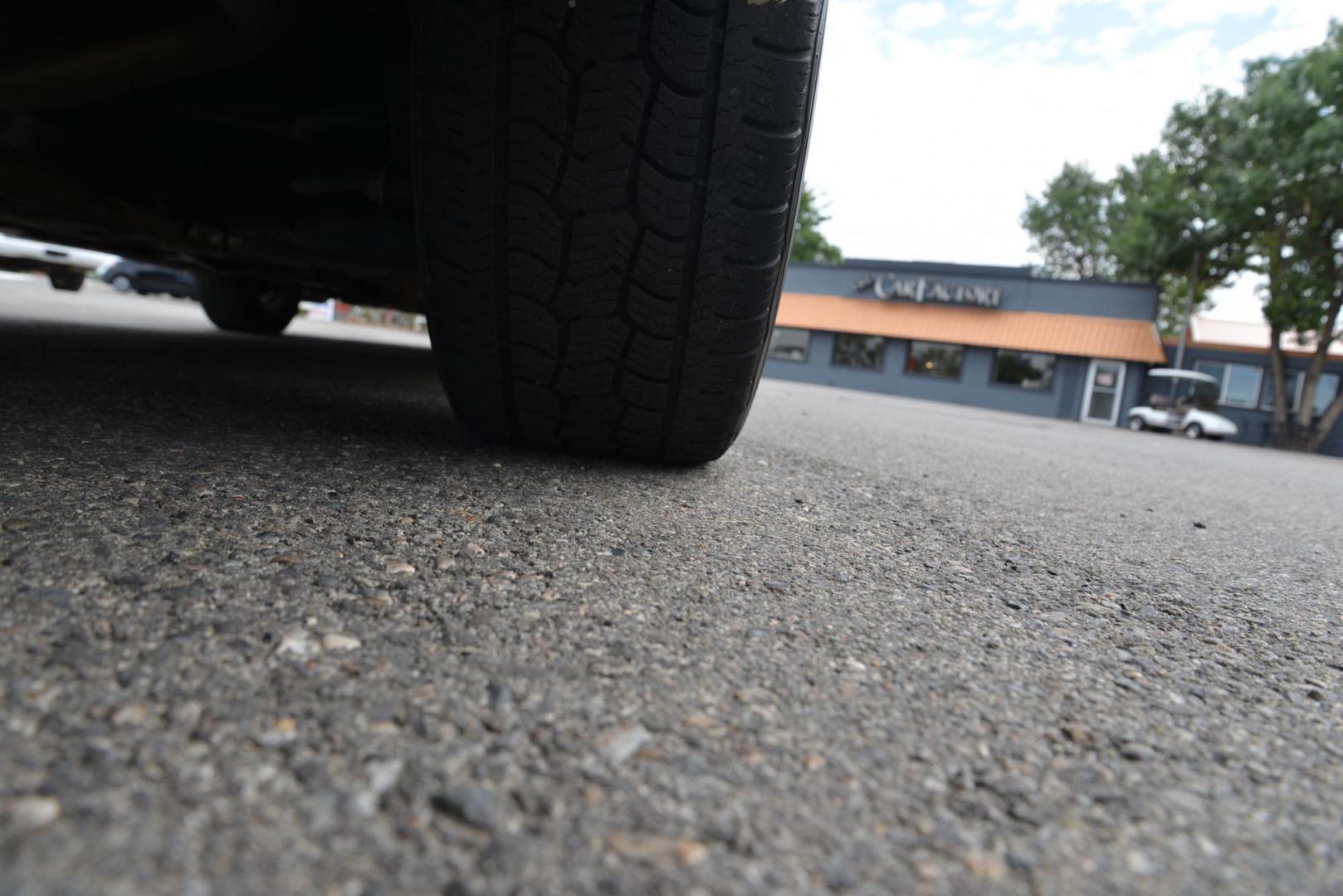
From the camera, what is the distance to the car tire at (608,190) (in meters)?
1.14

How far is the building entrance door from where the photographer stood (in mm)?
20469

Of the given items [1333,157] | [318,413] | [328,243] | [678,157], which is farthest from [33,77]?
[1333,157]

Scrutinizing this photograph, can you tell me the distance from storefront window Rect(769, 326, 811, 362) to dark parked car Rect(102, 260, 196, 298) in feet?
51.6

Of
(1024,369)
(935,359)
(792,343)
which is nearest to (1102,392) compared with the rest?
(1024,369)

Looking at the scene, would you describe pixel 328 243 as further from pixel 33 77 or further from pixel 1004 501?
pixel 1004 501

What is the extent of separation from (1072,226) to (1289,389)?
16.7 metres

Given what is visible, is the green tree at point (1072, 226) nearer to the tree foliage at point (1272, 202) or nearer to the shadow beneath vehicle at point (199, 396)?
the tree foliage at point (1272, 202)

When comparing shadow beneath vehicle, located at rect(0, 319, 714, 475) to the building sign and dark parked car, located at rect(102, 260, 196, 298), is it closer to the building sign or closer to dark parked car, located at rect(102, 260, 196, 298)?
dark parked car, located at rect(102, 260, 196, 298)

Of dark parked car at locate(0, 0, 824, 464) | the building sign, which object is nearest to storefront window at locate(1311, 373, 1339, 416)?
the building sign

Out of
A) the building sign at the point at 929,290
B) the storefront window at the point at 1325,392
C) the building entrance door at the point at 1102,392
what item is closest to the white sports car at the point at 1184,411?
the building entrance door at the point at 1102,392

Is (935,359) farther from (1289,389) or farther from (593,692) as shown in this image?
(593,692)

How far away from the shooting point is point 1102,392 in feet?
67.8

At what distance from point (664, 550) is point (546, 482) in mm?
401

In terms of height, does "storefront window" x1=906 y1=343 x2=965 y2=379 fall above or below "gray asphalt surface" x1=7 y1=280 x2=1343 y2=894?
above
